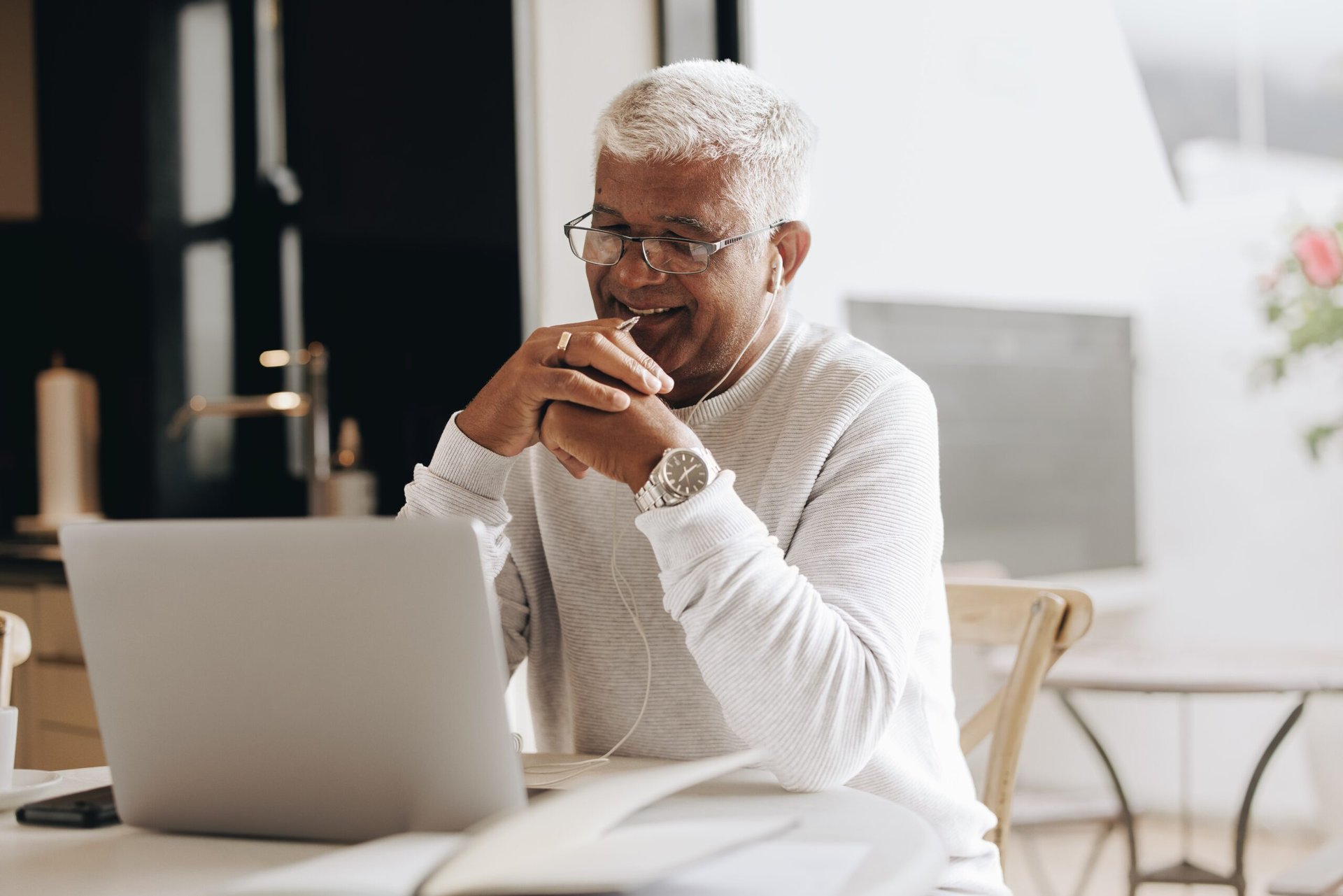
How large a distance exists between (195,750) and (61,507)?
113 inches

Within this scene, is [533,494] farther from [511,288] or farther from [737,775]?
[511,288]

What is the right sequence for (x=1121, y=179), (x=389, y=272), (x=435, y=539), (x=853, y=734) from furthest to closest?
(x=1121, y=179)
(x=389, y=272)
(x=853, y=734)
(x=435, y=539)

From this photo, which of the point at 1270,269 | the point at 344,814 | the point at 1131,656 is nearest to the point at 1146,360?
the point at 1270,269

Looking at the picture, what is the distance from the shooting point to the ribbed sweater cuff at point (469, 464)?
3.92 ft

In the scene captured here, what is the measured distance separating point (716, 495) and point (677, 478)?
4 centimetres

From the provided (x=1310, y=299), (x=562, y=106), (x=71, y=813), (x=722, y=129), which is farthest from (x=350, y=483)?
(x=1310, y=299)

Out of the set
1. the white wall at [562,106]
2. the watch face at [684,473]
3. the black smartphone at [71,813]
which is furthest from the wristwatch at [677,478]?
the white wall at [562,106]

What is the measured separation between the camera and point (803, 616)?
3.19ft

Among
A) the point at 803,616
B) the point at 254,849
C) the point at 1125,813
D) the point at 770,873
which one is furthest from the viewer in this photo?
the point at 1125,813

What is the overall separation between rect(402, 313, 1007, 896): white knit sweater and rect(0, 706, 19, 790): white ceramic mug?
376mm

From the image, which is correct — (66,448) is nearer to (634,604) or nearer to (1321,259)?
(634,604)

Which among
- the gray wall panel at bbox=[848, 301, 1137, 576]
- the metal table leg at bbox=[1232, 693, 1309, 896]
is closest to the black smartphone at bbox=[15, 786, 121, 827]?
the metal table leg at bbox=[1232, 693, 1309, 896]

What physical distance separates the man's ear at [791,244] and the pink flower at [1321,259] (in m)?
Answer: 1.89

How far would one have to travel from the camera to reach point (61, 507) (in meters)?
3.41
